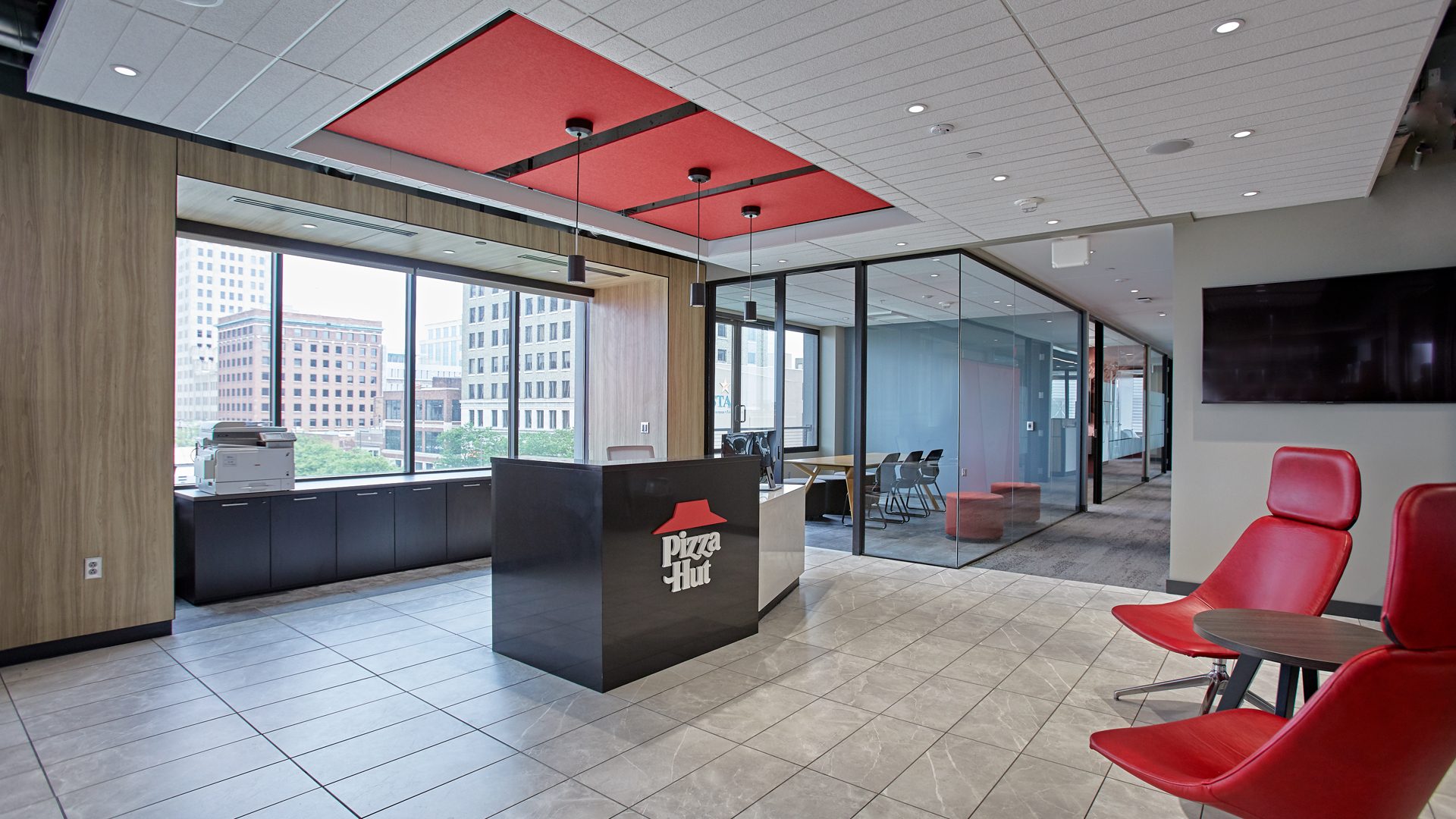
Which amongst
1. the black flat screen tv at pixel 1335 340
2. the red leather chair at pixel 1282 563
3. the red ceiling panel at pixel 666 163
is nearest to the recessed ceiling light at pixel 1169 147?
the red leather chair at pixel 1282 563

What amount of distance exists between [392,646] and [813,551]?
14.1 ft

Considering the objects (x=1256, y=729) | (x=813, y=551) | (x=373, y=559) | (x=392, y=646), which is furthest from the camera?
(x=813, y=551)

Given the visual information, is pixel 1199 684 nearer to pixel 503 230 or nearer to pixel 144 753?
pixel 144 753

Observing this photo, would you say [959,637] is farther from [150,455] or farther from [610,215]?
[150,455]

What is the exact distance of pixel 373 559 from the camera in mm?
6141

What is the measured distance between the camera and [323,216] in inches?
213

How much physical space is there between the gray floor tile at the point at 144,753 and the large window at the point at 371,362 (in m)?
2.96

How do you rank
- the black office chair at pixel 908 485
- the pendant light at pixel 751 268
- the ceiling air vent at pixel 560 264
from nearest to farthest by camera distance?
the pendant light at pixel 751 268
the ceiling air vent at pixel 560 264
the black office chair at pixel 908 485

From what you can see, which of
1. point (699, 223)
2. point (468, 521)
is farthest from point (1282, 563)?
point (468, 521)

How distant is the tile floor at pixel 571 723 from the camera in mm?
2623

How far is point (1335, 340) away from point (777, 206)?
419 centimetres

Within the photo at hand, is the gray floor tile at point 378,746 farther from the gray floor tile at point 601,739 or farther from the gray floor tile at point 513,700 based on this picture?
the gray floor tile at point 601,739

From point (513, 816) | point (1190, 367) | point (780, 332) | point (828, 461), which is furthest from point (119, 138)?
point (1190, 367)

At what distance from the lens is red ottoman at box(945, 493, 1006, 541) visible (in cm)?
694
